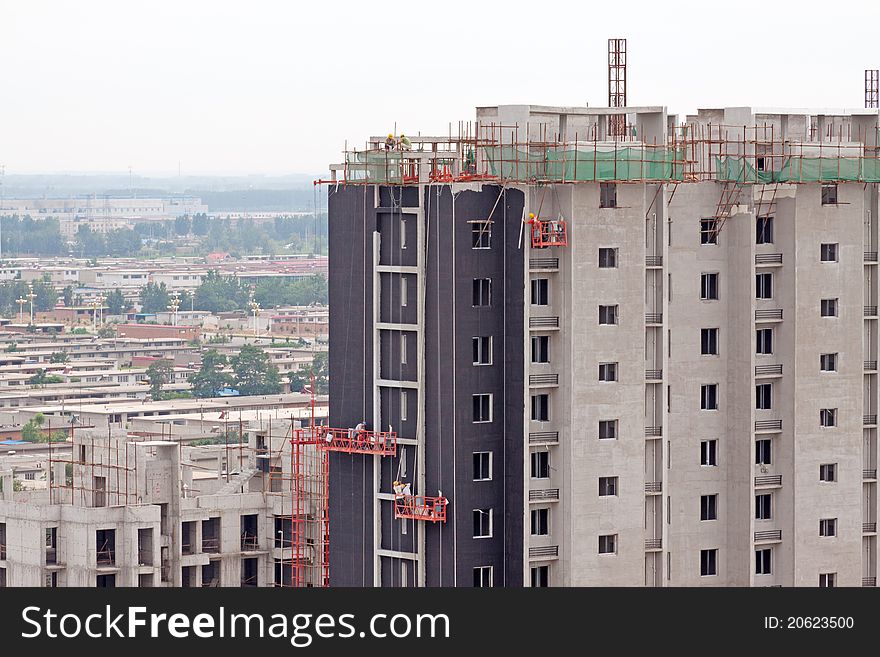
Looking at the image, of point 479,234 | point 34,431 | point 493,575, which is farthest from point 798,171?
point 34,431

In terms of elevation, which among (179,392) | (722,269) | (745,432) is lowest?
(179,392)

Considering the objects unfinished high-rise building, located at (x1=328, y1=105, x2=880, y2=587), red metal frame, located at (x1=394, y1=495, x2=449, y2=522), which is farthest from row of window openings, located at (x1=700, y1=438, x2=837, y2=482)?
red metal frame, located at (x1=394, y1=495, x2=449, y2=522)

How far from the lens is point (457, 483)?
5778 centimetres

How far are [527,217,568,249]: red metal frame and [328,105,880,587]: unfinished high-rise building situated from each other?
0.05 meters

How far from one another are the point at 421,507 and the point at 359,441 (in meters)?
2.30

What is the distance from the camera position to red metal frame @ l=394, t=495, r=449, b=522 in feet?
190

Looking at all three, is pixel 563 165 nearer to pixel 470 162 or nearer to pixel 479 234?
pixel 470 162

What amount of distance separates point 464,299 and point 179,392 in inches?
5572

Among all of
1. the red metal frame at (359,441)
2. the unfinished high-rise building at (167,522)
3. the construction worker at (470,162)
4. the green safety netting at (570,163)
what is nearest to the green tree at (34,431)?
the unfinished high-rise building at (167,522)

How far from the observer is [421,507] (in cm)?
5794

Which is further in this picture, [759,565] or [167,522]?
[167,522]
